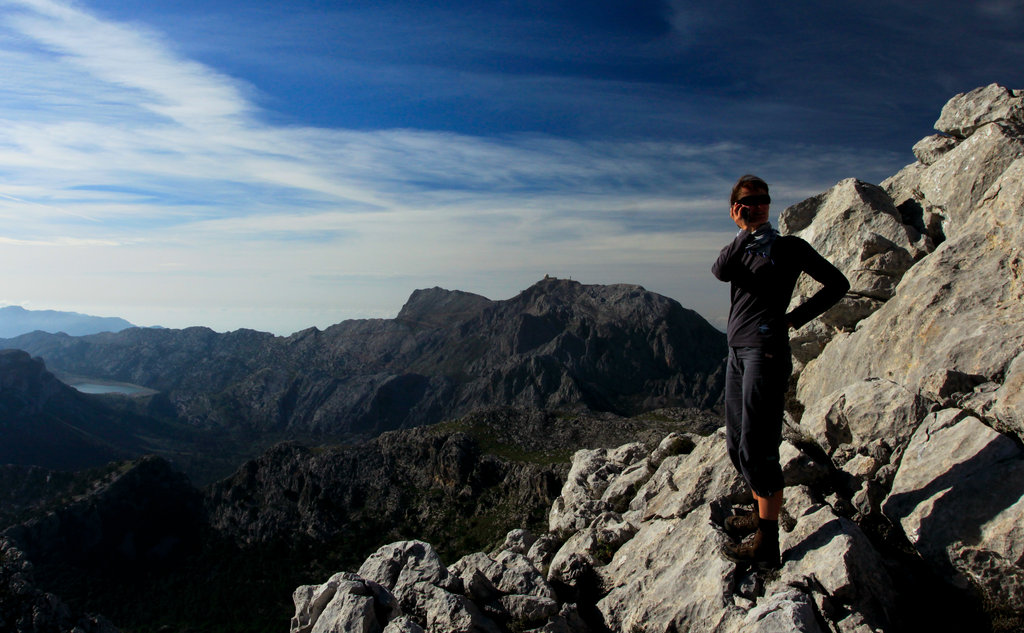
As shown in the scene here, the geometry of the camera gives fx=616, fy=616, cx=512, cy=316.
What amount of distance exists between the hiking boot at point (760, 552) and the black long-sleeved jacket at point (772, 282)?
12.4ft

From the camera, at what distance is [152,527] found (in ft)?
549

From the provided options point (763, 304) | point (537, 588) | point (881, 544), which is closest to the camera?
point (763, 304)

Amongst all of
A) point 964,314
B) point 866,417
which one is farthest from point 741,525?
point 964,314

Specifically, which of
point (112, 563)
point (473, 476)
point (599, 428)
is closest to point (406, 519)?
point (473, 476)

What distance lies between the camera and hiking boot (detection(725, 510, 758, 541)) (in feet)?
42.1

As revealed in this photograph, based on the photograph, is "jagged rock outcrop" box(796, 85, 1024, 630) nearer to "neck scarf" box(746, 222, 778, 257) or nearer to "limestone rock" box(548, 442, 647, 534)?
"neck scarf" box(746, 222, 778, 257)

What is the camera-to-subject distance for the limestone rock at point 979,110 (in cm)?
2108

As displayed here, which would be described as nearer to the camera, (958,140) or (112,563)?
(958,140)

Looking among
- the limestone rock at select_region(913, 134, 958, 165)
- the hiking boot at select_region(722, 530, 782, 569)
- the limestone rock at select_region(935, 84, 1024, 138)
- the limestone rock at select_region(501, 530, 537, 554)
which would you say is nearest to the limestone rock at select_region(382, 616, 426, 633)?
the hiking boot at select_region(722, 530, 782, 569)

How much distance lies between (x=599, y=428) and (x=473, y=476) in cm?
3826

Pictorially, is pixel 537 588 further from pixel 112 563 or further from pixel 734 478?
pixel 112 563

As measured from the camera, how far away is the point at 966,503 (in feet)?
37.8

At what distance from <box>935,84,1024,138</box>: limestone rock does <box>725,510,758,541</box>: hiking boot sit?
1758cm

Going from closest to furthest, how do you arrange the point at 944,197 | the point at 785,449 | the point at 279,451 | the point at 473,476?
the point at 785,449 < the point at 944,197 < the point at 473,476 < the point at 279,451
